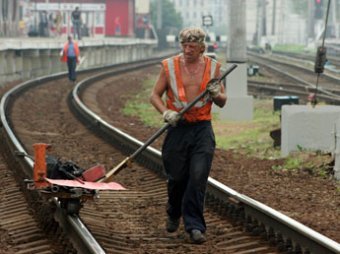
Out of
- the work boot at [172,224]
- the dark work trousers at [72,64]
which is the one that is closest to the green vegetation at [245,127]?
the dark work trousers at [72,64]

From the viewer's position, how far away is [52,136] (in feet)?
53.9

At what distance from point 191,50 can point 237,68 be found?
12.3 m

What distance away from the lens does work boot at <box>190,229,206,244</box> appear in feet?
24.3

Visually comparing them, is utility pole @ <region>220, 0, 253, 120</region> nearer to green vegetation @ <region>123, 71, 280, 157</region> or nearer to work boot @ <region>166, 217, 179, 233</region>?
green vegetation @ <region>123, 71, 280, 157</region>

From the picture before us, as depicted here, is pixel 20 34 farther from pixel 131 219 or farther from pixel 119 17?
pixel 131 219

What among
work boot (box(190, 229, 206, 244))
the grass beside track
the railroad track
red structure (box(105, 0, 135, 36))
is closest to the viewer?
the railroad track

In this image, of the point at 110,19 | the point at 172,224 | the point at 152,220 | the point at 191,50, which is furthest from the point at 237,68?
the point at 110,19

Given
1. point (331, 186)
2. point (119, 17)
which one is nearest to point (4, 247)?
point (331, 186)

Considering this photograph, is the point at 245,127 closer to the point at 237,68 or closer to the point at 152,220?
the point at 237,68

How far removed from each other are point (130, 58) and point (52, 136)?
5672 cm

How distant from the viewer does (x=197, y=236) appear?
291 inches

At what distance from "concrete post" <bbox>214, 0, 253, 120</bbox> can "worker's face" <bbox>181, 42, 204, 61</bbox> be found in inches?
457

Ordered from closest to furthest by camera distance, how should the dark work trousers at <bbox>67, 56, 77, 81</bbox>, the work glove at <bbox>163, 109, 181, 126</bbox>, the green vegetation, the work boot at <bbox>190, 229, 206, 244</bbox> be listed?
the work glove at <bbox>163, 109, 181, 126</bbox>
the work boot at <bbox>190, 229, 206, 244</bbox>
the green vegetation
the dark work trousers at <bbox>67, 56, 77, 81</bbox>

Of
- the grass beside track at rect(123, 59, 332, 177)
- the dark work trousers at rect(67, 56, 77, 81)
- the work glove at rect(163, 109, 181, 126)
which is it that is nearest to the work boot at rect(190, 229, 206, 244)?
the work glove at rect(163, 109, 181, 126)
